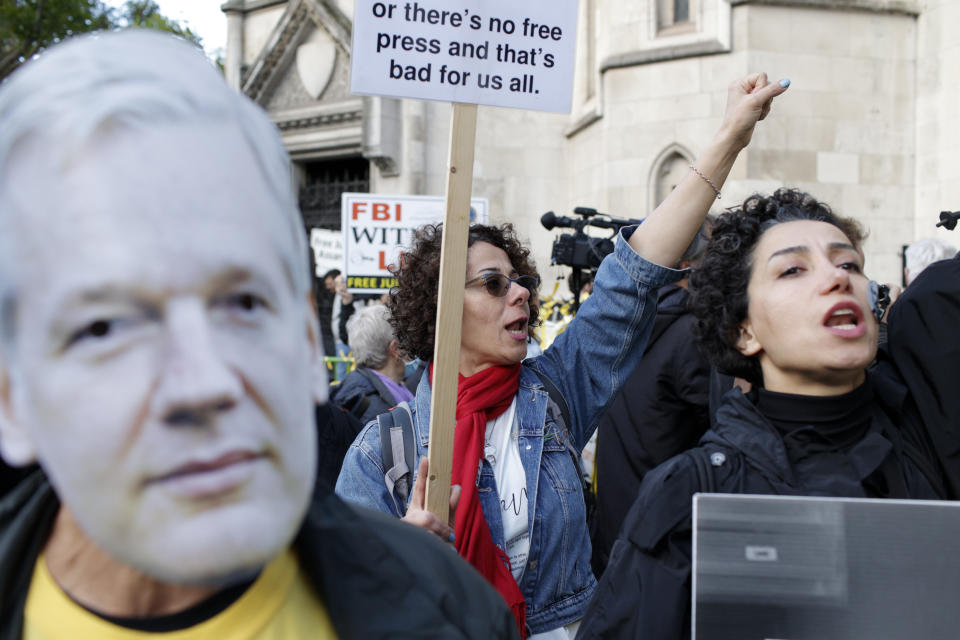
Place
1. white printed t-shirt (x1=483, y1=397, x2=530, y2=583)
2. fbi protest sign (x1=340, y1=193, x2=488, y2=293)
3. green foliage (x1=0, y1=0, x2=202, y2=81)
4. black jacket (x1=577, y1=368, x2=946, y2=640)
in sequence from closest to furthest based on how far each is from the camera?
black jacket (x1=577, y1=368, x2=946, y2=640), white printed t-shirt (x1=483, y1=397, x2=530, y2=583), fbi protest sign (x1=340, y1=193, x2=488, y2=293), green foliage (x1=0, y1=0, x2=202, y2=81)

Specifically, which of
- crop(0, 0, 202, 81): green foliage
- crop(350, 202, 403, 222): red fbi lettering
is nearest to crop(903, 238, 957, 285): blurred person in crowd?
crop(350, 202, 403, 222): red fbi lettering

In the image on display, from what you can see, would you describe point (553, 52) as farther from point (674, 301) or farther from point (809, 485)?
point (674, 301)

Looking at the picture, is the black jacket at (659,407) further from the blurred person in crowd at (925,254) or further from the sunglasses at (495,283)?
the blurred person in crowd at (925,254)

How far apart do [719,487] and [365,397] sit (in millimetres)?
2796

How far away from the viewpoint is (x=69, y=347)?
764mm

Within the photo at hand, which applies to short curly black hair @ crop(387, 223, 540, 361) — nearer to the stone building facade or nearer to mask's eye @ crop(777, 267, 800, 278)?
mask's eye @ crop(777, 267, 800, 278)

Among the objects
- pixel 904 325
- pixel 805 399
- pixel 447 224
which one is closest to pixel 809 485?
pixel 805 399

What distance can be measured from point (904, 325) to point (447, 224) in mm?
1016

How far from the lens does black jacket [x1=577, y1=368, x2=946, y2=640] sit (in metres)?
1.62

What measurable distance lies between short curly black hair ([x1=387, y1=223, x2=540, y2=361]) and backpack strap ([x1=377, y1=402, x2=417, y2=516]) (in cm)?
44

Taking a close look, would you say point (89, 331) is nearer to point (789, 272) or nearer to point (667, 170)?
point (789, 272)

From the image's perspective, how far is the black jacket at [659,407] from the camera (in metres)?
3.56

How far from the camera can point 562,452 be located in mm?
2322

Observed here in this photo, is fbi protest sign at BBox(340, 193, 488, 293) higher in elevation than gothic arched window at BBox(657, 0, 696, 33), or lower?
lower
